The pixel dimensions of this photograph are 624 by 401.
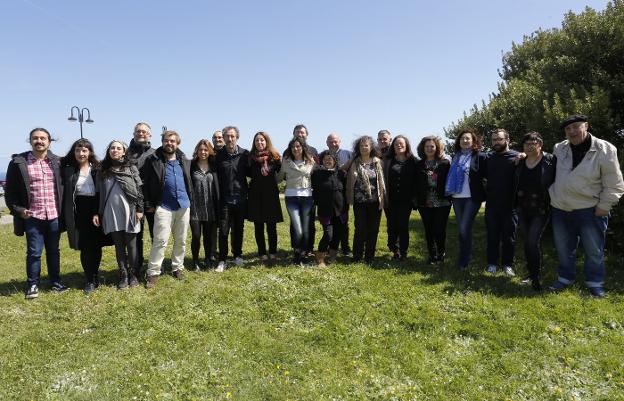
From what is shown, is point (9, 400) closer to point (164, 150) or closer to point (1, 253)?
point (164, 150)

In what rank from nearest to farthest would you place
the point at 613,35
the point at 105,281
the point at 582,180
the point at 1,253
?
→ the point at 582,180 < the point at 105,281 < the point at 613,35 < the point at 1,253

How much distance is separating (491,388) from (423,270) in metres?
3.33

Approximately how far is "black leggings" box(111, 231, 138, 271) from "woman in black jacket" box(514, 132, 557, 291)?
6.42m

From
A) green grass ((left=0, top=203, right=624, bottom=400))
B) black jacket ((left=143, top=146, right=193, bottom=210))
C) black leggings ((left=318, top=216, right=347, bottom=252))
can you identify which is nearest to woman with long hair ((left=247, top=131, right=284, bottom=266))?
black leggings ((left=318, top=216, right=347, bottom=252))

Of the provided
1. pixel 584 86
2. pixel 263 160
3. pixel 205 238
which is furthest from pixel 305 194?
pixel 584 86

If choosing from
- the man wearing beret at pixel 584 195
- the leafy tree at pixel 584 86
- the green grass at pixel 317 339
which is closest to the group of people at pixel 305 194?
the man wearing beret at pixel 584 195

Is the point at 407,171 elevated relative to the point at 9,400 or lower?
elevated

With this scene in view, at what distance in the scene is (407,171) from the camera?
7.48 m

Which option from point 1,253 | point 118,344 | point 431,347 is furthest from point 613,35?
point 1,253

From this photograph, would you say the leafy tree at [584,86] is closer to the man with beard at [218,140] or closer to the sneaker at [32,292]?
the man with beard at [218,140]

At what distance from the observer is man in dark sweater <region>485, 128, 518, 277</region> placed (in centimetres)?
659

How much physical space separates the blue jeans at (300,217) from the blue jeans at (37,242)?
3929mm

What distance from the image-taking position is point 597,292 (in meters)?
6.08

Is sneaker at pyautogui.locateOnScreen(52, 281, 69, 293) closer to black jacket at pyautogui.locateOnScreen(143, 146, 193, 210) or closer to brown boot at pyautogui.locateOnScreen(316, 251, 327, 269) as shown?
black jacket at pyautogui.locateOnScreen(143, 146, 193, 210)
